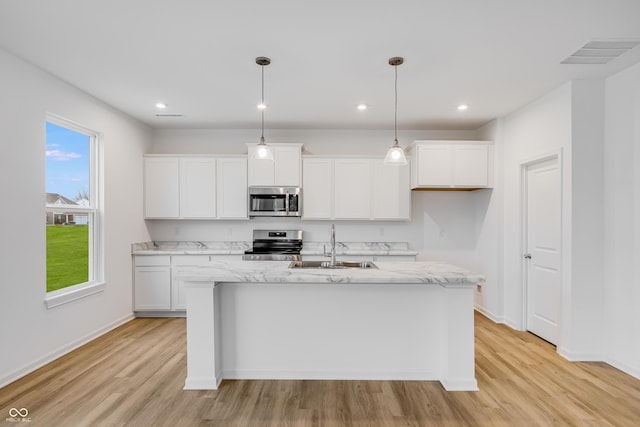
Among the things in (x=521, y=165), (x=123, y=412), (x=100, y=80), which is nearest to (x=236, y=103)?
(x=100, y=80)

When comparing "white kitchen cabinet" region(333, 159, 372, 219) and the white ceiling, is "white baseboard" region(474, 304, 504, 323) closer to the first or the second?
"white kitchen cabinet" region(333, 159, 372, 219)

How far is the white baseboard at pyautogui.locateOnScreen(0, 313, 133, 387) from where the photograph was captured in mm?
2795

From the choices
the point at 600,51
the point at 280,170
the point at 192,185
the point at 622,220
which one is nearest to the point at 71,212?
the point at 192,185

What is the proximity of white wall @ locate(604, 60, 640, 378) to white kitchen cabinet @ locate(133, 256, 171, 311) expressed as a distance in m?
5.00

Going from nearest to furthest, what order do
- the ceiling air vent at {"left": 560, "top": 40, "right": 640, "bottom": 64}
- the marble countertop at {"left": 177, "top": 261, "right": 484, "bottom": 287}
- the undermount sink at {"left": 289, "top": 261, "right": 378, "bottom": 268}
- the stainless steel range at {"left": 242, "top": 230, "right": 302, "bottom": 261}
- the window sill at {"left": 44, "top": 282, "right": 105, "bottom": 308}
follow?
the marble countertop at {"left": 177, "top": 261, "right": 484, "bottom": 287}, the ceiling air vent at {"left": 560, "top": 40, "right": 640, "bottom": 64}, the undermount sink at {"left": 289, "top": 261, "right": 378, "bottom": 268}, the window sill at {"left": 44, "top": 282, "right": 105, "bottom": 308}, the stainless steel range at {"left": 242, "top": 230, "right": 302, "bottom": 261}

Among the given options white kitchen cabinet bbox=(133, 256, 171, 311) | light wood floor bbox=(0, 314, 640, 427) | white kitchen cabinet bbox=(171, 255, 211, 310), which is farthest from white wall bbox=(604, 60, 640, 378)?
white kitchen cabinet bbox=(133, 256, 171, 311)

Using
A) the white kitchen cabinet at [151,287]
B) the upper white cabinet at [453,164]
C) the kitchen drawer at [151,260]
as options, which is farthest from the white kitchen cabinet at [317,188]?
the white kitchen cabinet at [151,287]

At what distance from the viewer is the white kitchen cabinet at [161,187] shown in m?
4.94

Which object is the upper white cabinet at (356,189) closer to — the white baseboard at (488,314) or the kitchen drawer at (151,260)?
the white baseboard at (488,314)

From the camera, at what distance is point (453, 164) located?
Result: 474 cm

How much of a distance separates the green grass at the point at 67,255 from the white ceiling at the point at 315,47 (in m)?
1.53

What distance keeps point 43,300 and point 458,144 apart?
5037 mm

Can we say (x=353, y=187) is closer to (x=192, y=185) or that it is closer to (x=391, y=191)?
(x=391, y=191)

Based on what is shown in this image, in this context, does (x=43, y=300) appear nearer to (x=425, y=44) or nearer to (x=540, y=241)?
(x=425, y=44)
